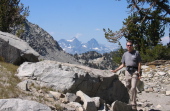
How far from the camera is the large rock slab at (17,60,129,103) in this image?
893cm

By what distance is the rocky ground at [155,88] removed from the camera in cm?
1177

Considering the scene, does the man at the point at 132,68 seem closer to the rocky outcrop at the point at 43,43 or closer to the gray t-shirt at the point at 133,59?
the gray t-shirt at the point at 133,59

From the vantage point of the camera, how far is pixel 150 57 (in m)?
22.4

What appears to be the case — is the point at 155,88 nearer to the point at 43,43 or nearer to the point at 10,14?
the point at 10,14

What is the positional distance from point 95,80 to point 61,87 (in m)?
1.91

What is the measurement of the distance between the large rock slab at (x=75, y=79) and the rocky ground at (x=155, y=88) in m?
1.60

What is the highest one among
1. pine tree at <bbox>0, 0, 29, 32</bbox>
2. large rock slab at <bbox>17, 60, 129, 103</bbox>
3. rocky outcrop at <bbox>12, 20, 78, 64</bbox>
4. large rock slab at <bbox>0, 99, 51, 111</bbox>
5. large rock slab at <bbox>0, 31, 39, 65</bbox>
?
rocky outcrop at <bbox>12, 20, 78, 64</bbox>

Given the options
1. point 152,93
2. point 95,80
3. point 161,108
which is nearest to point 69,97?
point 95,80

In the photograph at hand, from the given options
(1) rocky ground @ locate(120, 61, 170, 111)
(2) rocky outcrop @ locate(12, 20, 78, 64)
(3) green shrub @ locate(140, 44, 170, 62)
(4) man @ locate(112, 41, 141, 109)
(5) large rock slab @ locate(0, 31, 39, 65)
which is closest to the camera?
(4) man @ locate(112, 41, 141, 109)

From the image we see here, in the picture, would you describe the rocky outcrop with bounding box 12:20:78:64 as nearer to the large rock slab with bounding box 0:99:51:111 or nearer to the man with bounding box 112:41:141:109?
the man with bounding box 112:41:141:109

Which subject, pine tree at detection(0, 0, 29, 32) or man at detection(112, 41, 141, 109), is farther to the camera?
pine tree at detection(0, 0, 29, 32)

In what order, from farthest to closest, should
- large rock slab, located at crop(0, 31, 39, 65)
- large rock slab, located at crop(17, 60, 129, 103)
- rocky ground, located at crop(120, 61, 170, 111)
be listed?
rocky ground, located at crop(120, 61, 170, 111) → large rock slab, located at crop(0, 31, 39, 65) → large rock slab, located at crop(17, 60, 129, 103)

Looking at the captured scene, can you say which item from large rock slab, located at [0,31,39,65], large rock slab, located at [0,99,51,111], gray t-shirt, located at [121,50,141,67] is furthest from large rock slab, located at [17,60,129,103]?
large rock slab, located at [0,99,51,111]

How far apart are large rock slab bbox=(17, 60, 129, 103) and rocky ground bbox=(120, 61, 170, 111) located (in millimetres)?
1599
